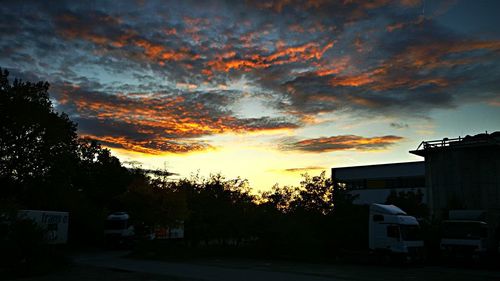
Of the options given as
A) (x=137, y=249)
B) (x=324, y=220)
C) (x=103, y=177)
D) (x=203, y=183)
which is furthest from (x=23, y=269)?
(x=103, y=177)

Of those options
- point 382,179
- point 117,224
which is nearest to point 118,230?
point 117,224

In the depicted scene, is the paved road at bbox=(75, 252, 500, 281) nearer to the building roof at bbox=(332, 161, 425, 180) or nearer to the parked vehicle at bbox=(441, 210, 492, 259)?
the parked vehicle at bbox=(441, 210, 492, 259)

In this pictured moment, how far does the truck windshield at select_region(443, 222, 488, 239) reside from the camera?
2802cm

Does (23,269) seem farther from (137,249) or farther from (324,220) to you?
(324,220)

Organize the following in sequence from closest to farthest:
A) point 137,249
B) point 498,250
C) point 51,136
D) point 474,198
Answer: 1. point 498,250
2. point 137,249
3. point 474,198
4. point 51,136

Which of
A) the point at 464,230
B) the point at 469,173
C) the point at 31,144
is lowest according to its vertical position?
the point at 464,230

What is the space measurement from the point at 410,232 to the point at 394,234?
107 cm

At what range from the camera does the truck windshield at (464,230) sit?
2802 centimetres

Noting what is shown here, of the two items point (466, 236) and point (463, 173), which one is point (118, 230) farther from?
point (463, 173)

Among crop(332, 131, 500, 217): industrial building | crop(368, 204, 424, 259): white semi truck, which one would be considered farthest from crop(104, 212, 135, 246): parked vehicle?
crop(368, 204, 424, 259): white semi truck

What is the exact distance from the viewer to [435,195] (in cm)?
4625

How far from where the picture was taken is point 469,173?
43625 mm

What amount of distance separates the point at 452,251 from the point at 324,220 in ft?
28.8

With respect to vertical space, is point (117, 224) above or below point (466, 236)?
above
